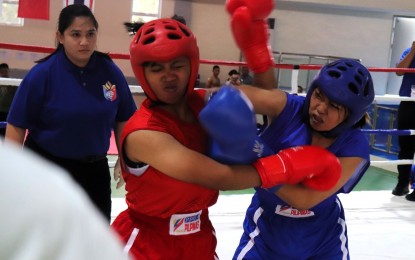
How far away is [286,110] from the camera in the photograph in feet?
5.06

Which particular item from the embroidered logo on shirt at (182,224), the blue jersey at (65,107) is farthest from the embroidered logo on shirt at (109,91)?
the embroidered logo on shirt at (182,224)

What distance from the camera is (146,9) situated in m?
9.74

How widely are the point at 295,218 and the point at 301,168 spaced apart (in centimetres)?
43

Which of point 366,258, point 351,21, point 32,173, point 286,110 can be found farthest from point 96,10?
point 32,173

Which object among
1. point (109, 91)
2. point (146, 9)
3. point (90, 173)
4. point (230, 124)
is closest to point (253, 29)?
point (230, 124)

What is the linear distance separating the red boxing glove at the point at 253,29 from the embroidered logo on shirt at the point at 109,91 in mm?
715

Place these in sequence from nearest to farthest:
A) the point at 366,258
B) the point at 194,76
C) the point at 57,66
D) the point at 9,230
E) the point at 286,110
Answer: the point at 9,230 → the point at 194,76 → the point at 286,110 → the point at 57,66 → the point at 366,258

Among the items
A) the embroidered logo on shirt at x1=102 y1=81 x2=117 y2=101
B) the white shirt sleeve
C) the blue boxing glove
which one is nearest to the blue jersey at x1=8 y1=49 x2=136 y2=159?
the embroidered logo on shirt at x1=102 y1=81 x2=117 y2=101

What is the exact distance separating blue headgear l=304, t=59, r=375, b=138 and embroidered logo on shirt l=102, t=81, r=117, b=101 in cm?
80

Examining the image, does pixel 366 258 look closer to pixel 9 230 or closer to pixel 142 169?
pixel 142 169

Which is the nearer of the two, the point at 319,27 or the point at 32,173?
the point at 32,173

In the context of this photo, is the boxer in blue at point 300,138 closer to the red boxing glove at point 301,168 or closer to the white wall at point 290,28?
the red boxing glove at point 301,168

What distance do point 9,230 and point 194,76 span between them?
105 cm

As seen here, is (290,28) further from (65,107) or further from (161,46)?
(161,46)
